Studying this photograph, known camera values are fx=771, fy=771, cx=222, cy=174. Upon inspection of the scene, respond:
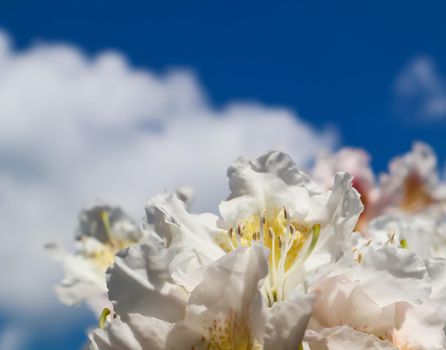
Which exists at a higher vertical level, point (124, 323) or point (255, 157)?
point (255, 157)

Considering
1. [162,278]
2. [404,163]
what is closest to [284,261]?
[162,278]

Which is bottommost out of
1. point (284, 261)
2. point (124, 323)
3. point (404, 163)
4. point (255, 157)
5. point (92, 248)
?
point (124, 323)

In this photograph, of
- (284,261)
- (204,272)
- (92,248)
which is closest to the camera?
(204,272)

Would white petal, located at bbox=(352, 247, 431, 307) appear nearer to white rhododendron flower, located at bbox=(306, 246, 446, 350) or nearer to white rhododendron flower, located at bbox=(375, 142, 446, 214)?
white rhododendron flower, located at bbox=(306, 246, 446, 350)

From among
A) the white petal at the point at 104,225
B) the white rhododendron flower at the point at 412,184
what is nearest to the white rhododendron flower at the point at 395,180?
the white rhododendron flower at the point at 412,184

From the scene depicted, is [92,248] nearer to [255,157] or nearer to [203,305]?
[255,157]

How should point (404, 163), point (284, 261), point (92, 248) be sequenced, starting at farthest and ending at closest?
point (404, 163) < point (92, 248) < point (284, 261)
